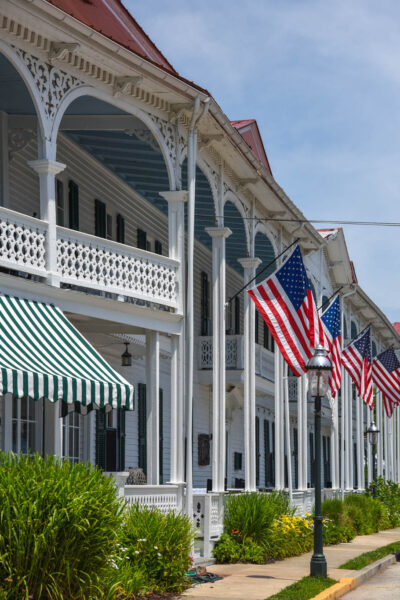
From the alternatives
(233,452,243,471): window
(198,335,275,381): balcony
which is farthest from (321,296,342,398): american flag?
(233,452,243,471): window

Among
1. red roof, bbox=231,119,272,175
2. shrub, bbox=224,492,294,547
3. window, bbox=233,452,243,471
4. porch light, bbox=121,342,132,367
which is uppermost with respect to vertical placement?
red roof, bbox=231,119,272,175

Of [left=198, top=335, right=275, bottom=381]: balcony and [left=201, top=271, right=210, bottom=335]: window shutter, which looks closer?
[left=198, top=335, right=275, bottom=381]: balcony

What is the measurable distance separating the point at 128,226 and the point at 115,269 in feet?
25.2

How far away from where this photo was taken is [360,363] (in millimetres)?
29672

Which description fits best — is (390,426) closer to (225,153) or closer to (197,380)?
(197,380)

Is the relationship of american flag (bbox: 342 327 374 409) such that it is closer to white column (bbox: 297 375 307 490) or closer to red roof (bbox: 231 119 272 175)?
white column (bbox: 297 375 307 490)

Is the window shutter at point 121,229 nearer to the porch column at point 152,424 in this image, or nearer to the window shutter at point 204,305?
the window shutter at point 204,305

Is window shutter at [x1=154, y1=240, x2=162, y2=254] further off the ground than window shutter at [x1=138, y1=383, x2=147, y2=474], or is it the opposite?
window shutter at [x1=154, y1=240, x2=162, y2=254]

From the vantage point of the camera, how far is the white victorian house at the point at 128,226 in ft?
48.7

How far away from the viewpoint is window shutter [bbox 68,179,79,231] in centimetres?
2044

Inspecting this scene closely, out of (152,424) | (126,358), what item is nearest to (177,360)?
(152,424)

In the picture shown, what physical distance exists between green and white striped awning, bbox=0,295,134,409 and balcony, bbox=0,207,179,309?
613 millimetres

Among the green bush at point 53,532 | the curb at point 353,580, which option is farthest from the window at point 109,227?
the green bush at point 53,532

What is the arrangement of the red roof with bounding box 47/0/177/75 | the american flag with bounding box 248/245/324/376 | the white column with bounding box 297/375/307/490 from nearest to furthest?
the red roof with bounding box 47/0/177/75, the american flag with bounding box 248/245/324/376, the white column with bounding box 297/375/307/490
